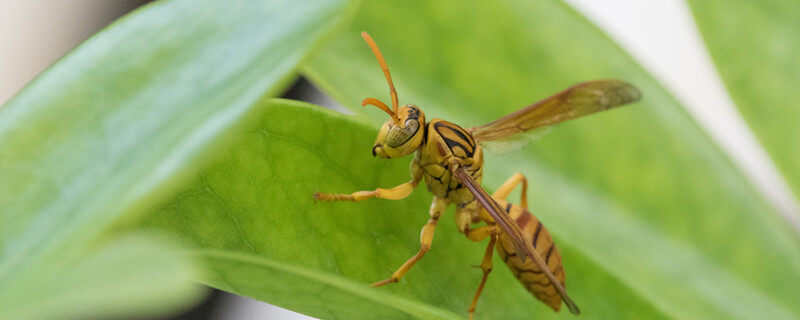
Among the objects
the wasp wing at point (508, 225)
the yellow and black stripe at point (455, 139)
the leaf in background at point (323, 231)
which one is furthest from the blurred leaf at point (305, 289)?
the yellow and black stripe at point (455, 139)

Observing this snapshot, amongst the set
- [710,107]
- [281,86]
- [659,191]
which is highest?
[281,86]

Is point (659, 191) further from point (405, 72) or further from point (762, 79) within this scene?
point (405, 72)

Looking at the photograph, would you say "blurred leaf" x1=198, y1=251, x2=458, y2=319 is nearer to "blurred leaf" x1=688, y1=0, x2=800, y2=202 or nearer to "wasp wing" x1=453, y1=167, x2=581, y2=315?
"wasp wing" x1=453, y1=167, x2=581, y2=315

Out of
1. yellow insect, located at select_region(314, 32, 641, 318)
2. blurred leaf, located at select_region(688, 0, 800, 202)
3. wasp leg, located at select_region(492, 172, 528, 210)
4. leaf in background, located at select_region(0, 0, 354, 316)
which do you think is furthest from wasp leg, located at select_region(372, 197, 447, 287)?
blurred leaf, located at select_region(688, 0, 800, 202)

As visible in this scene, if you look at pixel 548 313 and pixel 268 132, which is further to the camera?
pixel 548 313

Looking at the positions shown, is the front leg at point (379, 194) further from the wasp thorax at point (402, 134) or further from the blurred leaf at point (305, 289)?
the blurred leaf at point (305, 289)

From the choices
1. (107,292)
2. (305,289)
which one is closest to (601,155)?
(305,289)

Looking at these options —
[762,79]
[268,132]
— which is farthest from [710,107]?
[268,132]
